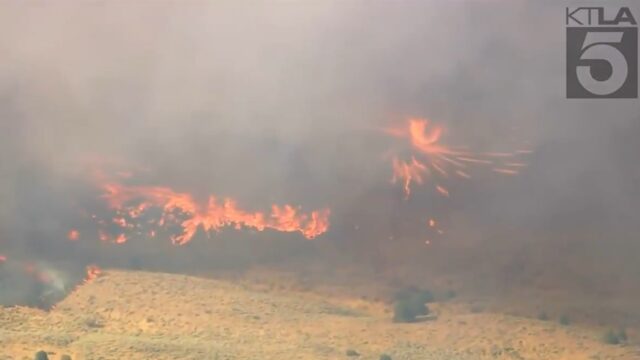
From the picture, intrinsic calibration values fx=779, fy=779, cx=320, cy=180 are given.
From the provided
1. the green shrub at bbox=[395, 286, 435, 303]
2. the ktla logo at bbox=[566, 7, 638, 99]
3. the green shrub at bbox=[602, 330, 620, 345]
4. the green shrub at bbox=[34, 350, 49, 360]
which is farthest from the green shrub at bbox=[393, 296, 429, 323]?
the green shrub at bbox=[34, 350, 49, 360]

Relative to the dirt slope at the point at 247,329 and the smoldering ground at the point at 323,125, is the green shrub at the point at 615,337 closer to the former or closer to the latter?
the dirt slope at the point at 247,329

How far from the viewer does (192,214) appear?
3.82 meters

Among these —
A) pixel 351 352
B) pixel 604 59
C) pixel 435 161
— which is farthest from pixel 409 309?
pixel 604 59

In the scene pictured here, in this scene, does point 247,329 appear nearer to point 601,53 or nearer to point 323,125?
point 323,125

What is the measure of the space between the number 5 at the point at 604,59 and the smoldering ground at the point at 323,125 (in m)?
0.09

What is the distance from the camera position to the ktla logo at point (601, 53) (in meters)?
3.80

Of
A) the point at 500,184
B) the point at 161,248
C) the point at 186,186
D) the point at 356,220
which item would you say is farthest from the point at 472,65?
the point at 161,248

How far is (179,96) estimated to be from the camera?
3.87 meters

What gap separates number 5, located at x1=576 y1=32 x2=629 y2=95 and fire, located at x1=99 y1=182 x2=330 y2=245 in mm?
1430

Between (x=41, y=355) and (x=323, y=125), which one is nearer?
(x=41, y=355)

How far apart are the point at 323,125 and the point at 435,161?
58 centimetres

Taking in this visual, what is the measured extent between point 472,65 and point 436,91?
8.5 inches

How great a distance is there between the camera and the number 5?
12.5 ft

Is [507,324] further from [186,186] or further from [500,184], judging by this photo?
[186,186]
